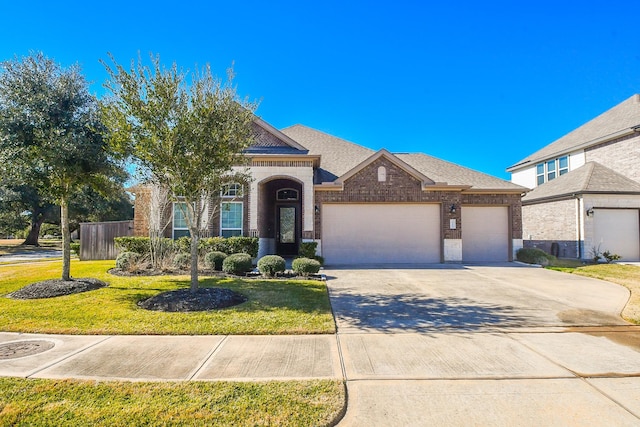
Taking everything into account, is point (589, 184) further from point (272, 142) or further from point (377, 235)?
point (272, 142)

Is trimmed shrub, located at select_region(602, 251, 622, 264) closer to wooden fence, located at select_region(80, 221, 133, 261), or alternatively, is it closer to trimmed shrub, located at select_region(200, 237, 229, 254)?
trimmed shrub, located at select_region(200, 237, 229, 254)

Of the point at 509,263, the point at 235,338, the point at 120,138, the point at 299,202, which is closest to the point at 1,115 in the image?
the point at 120,138

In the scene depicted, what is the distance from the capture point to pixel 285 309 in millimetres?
6645

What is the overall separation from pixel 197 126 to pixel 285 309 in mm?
4242

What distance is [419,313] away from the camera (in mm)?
6484

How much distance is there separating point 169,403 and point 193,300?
396 cm

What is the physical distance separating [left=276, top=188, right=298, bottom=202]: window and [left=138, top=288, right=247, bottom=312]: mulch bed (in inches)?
395

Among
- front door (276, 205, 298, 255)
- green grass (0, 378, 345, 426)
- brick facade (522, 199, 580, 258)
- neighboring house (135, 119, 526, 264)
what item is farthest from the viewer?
front door (276, 205, 298, 255)

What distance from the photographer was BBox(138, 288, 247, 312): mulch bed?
6660mm

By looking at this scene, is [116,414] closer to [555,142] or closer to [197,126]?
[197,126]

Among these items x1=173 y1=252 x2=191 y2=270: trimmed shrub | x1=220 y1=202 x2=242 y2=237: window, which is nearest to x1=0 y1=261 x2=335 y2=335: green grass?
x1=173 y1=252 x2=191 y2=270: trimmed shrub

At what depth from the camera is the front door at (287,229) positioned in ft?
57.4

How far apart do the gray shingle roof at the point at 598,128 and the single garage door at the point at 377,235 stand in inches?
487

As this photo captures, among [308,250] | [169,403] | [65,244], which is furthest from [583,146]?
[65,244]
